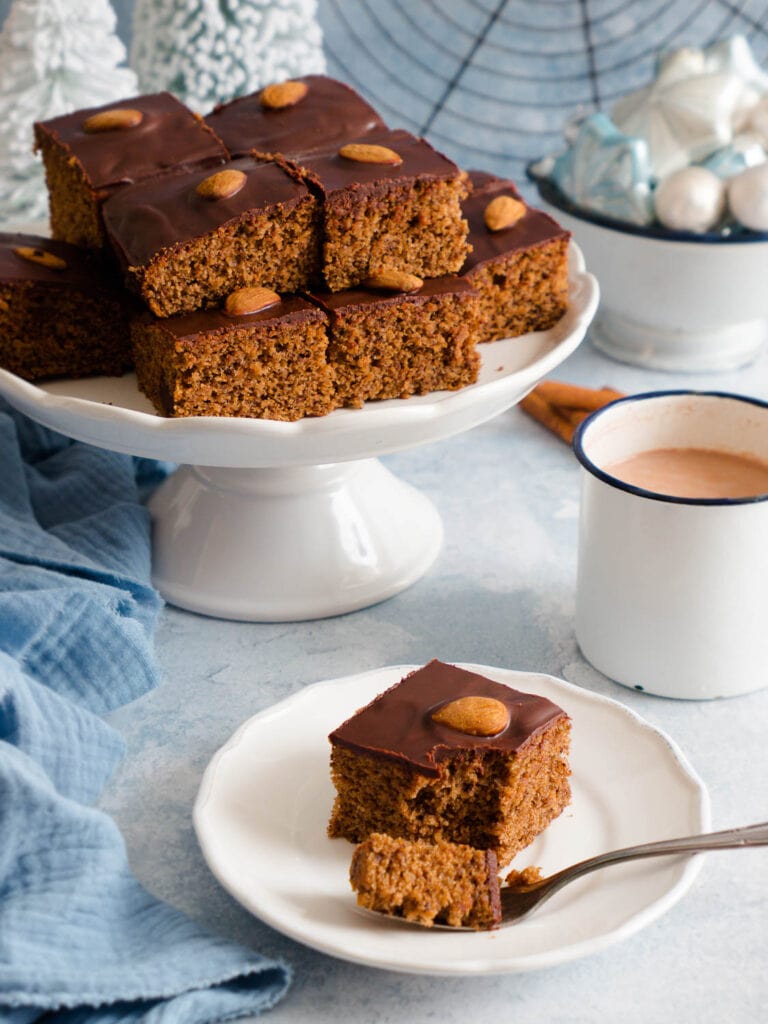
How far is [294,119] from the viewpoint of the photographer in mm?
1350

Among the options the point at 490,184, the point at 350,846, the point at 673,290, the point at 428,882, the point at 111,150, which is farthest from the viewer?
the point at 673,290

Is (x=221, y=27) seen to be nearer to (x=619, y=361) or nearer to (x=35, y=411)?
(x=619, y=361)

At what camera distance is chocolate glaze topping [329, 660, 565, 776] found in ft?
3.09

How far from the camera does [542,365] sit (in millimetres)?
1237

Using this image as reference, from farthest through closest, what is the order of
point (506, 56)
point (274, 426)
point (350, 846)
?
point (506, 56), point (274, 426), point (350, 846)

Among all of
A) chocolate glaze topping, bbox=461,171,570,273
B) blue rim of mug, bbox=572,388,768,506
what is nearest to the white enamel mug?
blue rim of mug, bbox=572,388,768,506

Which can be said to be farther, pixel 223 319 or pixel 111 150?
pixel 111 150

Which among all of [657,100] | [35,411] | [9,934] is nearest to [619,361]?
[657,100]

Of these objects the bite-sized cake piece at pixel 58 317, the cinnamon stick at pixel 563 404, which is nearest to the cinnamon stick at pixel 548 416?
the cinnamon stick at pixel 563 404

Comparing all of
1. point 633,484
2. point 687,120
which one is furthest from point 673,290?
point 633,484

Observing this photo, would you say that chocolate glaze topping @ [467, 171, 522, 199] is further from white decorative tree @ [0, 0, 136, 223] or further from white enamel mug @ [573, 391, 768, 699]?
white decorative tree @ [0, 0, 136, 223]

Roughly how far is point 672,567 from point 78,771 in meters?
0.52

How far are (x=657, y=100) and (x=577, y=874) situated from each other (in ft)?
3.98

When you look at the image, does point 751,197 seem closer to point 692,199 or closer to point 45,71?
point 692,199
